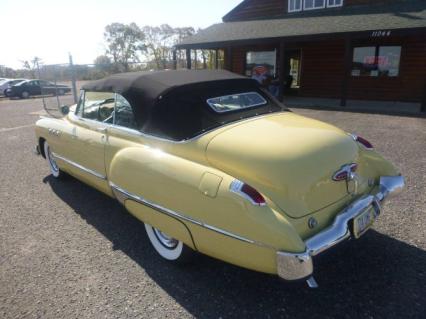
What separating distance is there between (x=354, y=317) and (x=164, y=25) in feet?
171

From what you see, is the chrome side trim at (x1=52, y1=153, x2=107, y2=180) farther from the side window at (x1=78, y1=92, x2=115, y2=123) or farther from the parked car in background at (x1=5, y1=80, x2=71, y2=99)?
the parked car in background at (x1=5, y1=80, x2=71, y2=99)

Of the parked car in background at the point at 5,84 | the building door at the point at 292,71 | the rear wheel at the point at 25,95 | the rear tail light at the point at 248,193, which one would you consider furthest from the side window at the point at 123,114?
the parked car in background at the point at 5,84

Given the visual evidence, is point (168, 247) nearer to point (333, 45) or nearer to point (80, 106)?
point (80, 106)

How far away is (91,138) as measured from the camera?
11.7 feet

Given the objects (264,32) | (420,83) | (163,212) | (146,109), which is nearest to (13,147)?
(146,109)

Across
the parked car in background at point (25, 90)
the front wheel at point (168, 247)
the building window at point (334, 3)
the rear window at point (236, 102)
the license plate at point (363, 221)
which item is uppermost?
the building window at point (334, 3)

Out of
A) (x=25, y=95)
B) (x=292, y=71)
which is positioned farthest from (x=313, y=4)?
(x=25, y=95)

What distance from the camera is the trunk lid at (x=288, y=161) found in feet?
7.30

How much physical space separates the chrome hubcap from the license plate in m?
1.41

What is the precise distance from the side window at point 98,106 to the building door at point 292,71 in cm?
1277

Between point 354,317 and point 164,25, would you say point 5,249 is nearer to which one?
point 354,317

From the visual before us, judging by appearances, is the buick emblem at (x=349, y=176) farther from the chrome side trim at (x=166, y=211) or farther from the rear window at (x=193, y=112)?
the rear window at (x=193, y=112)

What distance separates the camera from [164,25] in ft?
161

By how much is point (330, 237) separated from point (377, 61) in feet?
41.9
